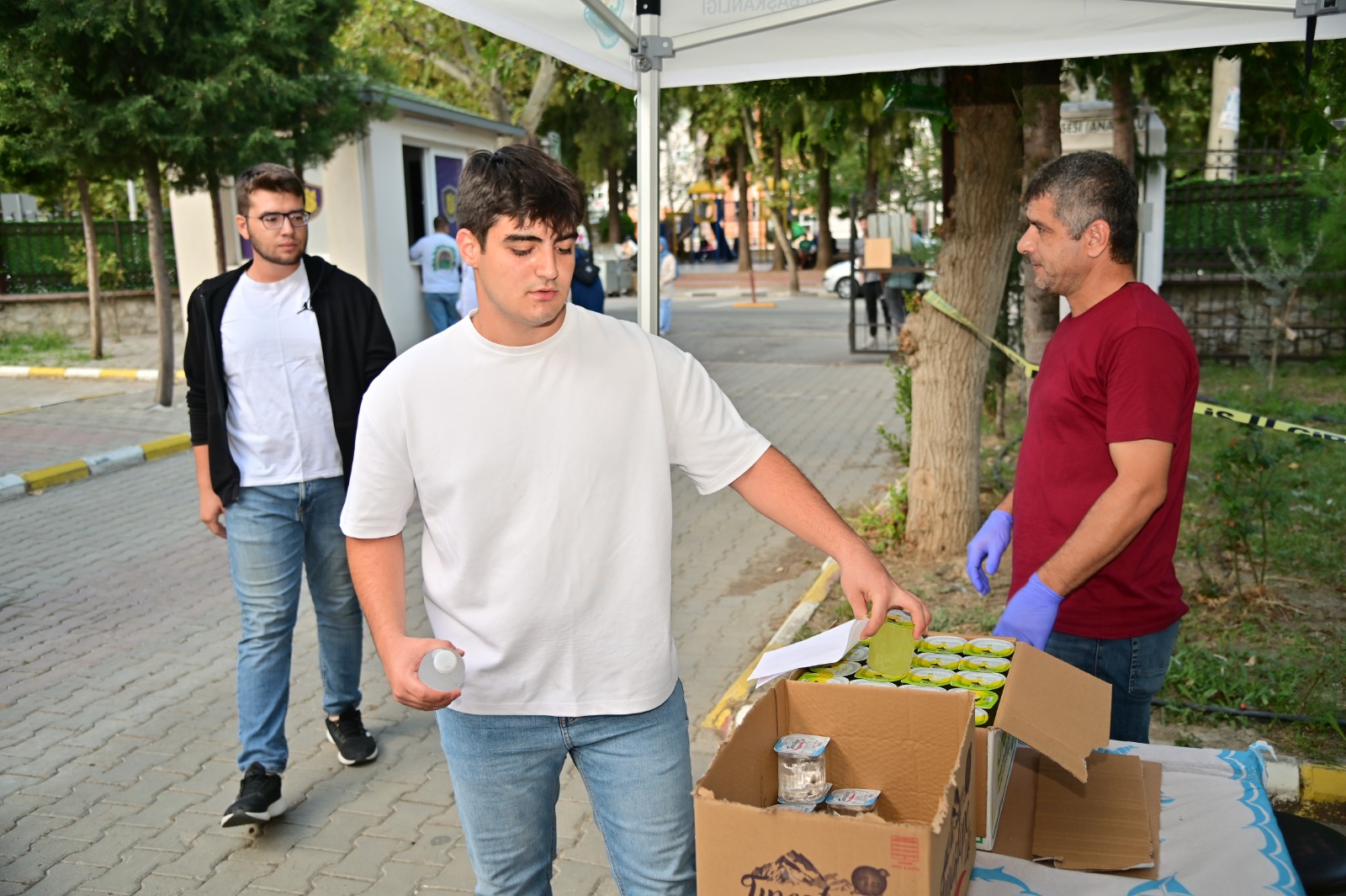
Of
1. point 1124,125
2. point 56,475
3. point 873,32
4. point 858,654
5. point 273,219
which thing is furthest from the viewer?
point 1124,125

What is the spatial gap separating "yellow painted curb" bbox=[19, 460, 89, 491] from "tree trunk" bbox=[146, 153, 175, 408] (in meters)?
2.92

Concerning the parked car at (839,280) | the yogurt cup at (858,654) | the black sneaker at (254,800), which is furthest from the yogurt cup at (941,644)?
the parked car at (839,280)

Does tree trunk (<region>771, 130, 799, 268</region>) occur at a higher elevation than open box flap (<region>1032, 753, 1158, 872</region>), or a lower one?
higher

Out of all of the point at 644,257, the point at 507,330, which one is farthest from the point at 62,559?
the point at 507,330

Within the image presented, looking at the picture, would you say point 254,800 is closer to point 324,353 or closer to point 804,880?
point 324,353

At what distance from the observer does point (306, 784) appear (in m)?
4.51

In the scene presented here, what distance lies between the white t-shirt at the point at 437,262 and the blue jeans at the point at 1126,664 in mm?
15244

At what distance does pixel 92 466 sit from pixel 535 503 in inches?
363

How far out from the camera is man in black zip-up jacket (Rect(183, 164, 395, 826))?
4031 mm

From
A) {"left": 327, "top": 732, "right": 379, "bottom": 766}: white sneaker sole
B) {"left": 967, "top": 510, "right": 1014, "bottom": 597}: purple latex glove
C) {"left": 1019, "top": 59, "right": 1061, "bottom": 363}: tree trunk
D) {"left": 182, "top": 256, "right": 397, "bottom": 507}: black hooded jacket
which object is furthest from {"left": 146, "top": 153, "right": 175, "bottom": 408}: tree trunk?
{"left": 967, "top": 510, "right": 1014, "bottom": 597}: purple latex glove

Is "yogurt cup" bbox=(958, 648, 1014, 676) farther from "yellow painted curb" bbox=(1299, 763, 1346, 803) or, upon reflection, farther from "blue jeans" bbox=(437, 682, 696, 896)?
"yellow painted curb" bbox=(1299, 763, 1346, 803)

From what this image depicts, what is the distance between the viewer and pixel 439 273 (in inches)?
700

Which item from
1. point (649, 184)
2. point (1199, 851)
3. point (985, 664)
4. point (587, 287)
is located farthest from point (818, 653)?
point (587, 287)

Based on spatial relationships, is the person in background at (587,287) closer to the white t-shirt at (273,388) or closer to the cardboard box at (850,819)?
the white t-shirt at (273,388)
